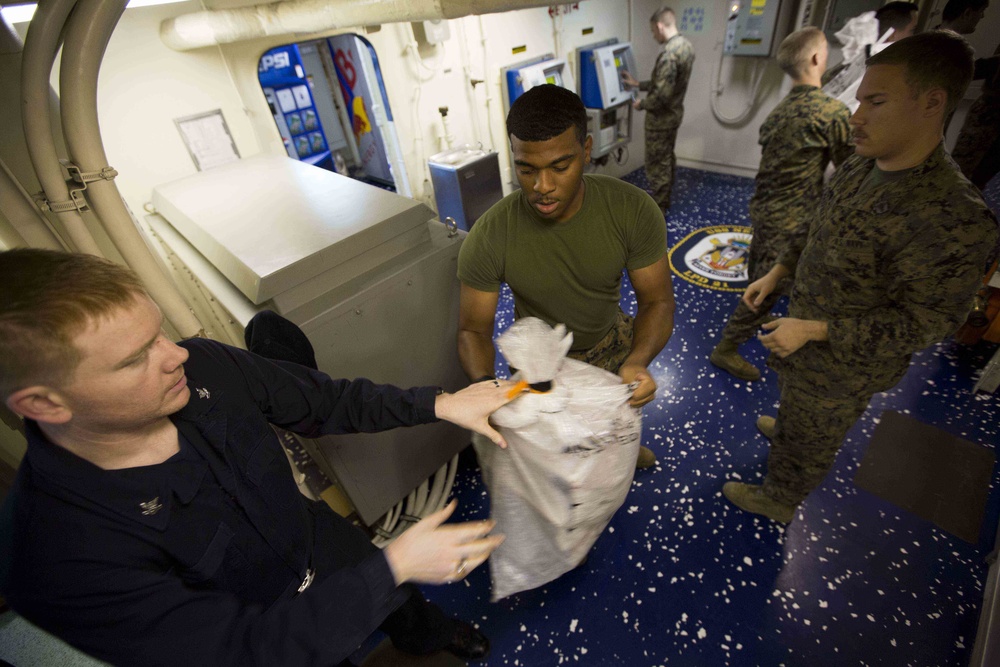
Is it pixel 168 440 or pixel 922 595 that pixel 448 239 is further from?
pixel 922 595

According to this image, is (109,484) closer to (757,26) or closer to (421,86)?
(421,86)

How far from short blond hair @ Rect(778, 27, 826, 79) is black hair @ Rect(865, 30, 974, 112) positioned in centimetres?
142

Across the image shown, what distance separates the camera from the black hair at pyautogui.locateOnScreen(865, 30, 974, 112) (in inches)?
48.3

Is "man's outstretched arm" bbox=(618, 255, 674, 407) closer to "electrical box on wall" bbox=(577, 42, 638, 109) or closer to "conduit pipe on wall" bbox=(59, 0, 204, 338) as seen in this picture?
"conduit pipe on wall" bbox=(59, 0, 204, 338)

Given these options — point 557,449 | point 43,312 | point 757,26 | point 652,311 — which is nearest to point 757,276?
point 652,311

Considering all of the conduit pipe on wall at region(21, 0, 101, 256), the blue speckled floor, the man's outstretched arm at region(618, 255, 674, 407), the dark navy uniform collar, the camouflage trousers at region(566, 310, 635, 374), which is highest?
the conduit pipe on wall at region(21, 0, 101, 256)

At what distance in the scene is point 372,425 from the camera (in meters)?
1.29

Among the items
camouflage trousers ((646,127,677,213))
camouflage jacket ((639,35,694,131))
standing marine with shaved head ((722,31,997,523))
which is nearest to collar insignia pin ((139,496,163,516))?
standing marine with shaved head ((722,31,997,523))

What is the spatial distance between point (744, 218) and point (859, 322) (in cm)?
345

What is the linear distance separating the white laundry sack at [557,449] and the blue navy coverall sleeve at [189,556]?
0.48 meters

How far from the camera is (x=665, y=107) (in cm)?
415

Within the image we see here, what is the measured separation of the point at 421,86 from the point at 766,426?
365 cm

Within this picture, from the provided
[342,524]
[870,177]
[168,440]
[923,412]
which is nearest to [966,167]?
[923,412]

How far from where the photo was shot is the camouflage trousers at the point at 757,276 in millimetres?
2527
